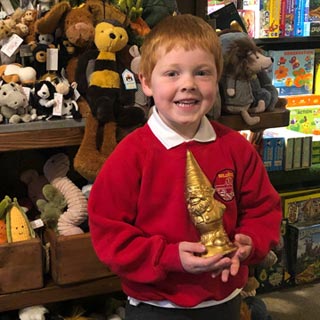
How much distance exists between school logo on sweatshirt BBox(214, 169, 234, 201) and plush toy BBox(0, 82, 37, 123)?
55 cm

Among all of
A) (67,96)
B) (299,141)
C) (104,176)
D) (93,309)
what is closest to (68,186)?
(67,96)

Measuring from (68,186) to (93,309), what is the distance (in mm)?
424

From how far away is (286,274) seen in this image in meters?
2.46

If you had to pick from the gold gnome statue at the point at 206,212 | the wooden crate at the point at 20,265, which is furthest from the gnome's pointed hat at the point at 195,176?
the wooden crate at the point at 20,265

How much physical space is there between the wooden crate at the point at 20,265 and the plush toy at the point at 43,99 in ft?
1.01

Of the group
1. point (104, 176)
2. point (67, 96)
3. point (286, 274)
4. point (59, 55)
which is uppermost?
point (59, 55)

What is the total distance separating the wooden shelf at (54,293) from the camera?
1483 mm

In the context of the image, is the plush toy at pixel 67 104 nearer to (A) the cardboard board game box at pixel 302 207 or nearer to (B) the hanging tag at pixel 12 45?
(B) the hanging tag at pixel 12 45

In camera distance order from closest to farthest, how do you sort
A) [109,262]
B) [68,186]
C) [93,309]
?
1. [109,262]
2. [68,186]
3. [93,309]

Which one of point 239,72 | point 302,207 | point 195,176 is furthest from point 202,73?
point 302,207

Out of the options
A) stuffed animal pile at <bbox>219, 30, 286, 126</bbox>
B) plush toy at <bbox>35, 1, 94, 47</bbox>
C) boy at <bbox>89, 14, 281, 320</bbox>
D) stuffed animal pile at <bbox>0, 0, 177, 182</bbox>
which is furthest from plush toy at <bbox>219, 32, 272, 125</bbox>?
boy at <bbox>89, 14, 281, 320</bbox>

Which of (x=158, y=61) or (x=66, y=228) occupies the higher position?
(x=158, y=61)

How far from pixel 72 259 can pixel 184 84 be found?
62 centimetres

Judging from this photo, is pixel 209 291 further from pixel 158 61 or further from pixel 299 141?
pixel 299 141
